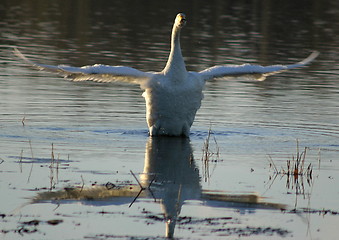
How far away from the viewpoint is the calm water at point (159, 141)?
9.44 metres

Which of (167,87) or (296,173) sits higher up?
(167,87)

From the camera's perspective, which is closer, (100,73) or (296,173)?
(296,173)

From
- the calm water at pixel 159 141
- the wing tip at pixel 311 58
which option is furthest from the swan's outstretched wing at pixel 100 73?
the wing tip at pixel 311 58

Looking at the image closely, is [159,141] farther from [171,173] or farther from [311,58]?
[311,58]

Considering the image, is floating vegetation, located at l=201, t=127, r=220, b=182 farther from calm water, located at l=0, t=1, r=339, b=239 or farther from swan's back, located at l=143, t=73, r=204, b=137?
swan's back, located at l=143, t=73, r=204, b=137

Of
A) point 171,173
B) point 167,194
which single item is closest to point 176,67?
point 171,173

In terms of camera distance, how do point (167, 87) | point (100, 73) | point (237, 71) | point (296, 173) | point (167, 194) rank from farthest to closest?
point (237, 71) → point (100, 73) → point (167, 87) → point (296, 173) → point (167, 194)

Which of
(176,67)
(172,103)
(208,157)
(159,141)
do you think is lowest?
(159,141)

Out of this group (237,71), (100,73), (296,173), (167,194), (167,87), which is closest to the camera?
(167,194)

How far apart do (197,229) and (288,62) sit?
16.7 metres

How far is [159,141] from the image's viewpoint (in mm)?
14828

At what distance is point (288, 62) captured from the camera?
25.2 meters

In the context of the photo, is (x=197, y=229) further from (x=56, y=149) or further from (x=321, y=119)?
(x=321, y=119)

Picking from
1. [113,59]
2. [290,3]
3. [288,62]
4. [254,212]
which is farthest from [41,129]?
[290,3]
